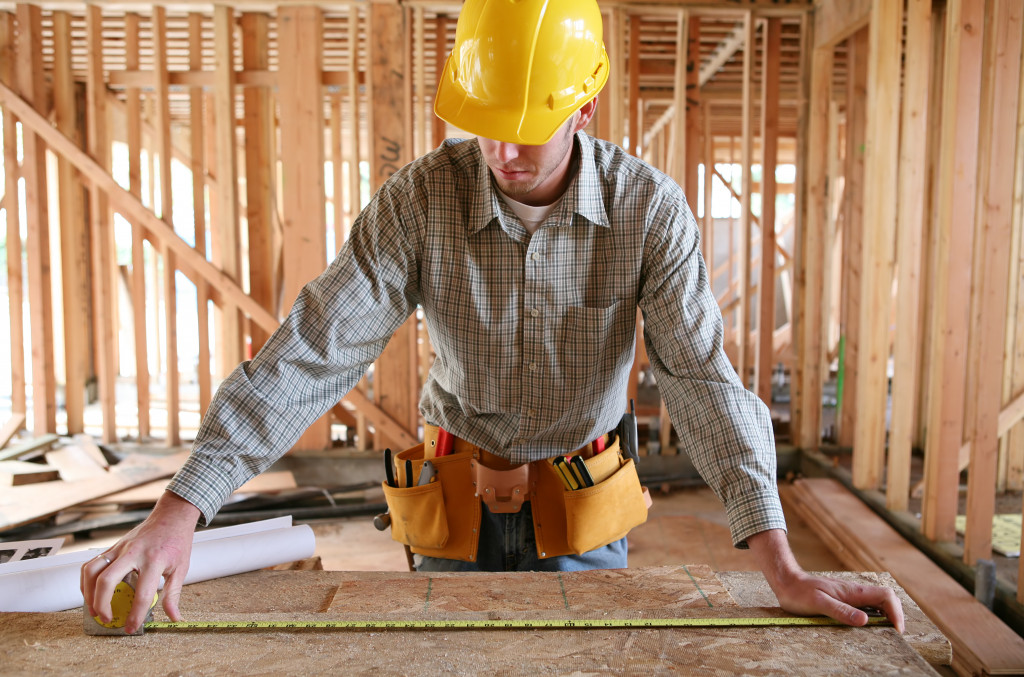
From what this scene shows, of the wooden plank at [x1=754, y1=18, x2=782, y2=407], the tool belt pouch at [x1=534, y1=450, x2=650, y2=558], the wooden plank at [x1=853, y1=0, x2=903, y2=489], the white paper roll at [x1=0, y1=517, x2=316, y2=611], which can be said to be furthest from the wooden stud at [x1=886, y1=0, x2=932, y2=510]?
the white paper roll at [x1=0, y1=517, x2=316, y2=611]

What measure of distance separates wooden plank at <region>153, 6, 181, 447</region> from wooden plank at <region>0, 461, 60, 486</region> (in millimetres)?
935

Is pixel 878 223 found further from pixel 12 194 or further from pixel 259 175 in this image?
pixel 12 194

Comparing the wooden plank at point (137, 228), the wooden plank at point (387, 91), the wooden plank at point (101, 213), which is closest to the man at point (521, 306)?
the wooden plank at point (387, 91)

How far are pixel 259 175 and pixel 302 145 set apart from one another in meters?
0.53

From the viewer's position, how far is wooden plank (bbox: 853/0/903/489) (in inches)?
171

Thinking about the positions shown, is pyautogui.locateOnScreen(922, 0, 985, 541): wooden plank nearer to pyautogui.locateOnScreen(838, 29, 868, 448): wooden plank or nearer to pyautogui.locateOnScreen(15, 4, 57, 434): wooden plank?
pyautogui.locateOnScreen(838, 29, 868, 448): wooden plank

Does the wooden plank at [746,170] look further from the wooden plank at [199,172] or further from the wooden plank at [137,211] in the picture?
the wooden plank at [199,172]

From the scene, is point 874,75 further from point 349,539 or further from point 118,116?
point 118,116

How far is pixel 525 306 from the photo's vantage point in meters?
2.02

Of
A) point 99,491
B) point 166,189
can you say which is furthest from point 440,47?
point 99,491

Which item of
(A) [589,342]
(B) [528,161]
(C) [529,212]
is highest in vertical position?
(B) [528,161]

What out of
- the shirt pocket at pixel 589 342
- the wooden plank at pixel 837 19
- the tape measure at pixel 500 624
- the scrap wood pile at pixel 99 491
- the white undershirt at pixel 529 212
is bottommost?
the scrap wood pile at pixel 99 491

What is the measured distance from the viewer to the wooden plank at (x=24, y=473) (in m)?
4.98

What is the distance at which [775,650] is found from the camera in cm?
139
